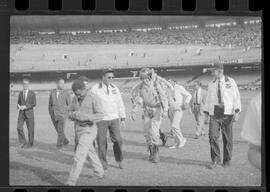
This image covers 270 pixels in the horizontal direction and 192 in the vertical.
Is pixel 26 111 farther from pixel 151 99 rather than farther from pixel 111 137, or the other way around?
pixel 151 99

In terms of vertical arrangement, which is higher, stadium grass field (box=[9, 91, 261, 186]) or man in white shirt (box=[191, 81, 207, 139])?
man in white shirt (box=[191, 81, 207, 139])

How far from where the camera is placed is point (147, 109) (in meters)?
5.57

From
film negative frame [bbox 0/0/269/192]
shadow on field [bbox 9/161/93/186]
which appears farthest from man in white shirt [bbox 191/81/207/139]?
shadow on field [bbox 9/161/93/186]

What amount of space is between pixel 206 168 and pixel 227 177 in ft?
0.99

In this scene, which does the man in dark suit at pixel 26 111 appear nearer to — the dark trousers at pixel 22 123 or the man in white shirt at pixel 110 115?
the dark trousers at pixel 22 123

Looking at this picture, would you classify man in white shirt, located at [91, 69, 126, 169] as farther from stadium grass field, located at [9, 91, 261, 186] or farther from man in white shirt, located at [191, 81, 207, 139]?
man in white shirt, located at [191, 81, 207, 139]

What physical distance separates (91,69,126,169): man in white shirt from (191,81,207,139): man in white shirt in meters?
0.96

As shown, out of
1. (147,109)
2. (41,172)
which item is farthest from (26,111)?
(147,109)

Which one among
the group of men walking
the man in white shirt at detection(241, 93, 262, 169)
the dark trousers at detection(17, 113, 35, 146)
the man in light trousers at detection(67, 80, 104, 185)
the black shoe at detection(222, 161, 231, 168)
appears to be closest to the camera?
Answer: the man in white shirt at detection(241, 93, 262, 169)

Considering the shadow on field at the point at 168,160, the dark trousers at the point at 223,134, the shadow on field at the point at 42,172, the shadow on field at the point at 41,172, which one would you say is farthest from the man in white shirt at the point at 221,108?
the shadow on field at the point at 41,172

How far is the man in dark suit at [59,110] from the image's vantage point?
5.62 meters

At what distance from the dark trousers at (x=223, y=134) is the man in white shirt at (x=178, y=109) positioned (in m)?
0.38

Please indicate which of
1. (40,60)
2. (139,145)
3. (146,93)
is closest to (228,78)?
(146,93)

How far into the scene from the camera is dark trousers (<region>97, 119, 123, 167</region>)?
5.50 m
